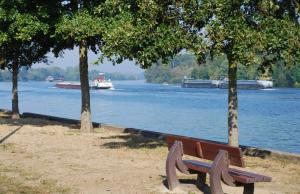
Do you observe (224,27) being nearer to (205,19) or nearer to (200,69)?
(205,19)

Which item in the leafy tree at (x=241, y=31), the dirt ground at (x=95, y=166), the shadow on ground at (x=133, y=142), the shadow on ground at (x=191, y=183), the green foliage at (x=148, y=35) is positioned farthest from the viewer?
the shadow on ground at (x=133, y=142)

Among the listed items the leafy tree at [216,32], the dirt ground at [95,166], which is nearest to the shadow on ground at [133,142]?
the dirt ground at [95,166]

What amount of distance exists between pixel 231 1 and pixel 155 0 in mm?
1988

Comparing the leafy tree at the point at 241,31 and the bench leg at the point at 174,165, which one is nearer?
the bench leg at the point at 174,165

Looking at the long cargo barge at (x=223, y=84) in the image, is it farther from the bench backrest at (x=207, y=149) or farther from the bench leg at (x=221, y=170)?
the bench leg at (x=221, y=170)

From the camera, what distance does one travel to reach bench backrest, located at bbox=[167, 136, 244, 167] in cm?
806

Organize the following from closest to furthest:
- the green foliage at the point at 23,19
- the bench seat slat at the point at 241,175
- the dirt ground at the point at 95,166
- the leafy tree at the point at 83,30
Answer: the bench seat slat at the point at 241,175 < the dirt ground at the point at 95,166 < the leafy tree at the point at 83,30 < the green foliage at the point at 23,19

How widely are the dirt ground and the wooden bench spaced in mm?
395

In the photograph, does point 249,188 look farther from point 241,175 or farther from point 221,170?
point 221,170

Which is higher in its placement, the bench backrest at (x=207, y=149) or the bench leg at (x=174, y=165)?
the bench backrest at (x=207, y=149)

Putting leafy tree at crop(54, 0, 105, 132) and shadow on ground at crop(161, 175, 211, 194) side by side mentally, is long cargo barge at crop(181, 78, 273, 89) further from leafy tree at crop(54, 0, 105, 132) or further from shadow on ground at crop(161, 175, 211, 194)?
shadow on ground at crop(161, 175, 211, 194)

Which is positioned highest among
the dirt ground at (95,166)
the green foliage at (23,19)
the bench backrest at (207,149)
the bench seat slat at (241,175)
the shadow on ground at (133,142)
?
the green foliage at (23,19)

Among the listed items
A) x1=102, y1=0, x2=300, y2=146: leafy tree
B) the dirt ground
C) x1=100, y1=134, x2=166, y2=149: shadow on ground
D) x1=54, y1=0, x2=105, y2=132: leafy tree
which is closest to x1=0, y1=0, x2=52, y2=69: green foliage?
x1=54, y1=0, x2=105, y2=132: leafy tree

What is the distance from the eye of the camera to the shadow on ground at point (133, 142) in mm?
15718
